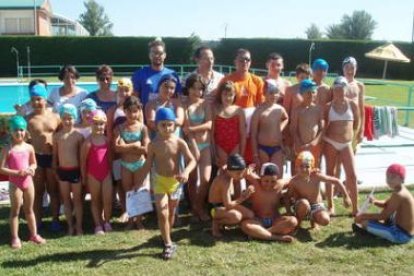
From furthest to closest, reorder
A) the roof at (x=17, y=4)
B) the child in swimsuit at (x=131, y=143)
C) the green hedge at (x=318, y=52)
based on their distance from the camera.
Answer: the roof at (x=17, y=4) → the green hedge at (x=318, y=52) → the child in swimsuit at (x=131, y=143)

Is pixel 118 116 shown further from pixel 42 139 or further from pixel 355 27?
pixel 355 27

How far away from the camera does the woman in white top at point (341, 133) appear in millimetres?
6152

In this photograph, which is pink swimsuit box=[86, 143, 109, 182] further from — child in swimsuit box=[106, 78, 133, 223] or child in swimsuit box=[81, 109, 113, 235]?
child in swimsuit box=[106, 78, 133, 223]

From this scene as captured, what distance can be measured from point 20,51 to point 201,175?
29.1 meters

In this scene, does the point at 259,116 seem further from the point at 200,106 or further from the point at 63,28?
the point at 63,28

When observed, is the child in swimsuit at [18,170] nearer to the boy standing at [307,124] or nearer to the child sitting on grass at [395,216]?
the boy standing at [307,124]

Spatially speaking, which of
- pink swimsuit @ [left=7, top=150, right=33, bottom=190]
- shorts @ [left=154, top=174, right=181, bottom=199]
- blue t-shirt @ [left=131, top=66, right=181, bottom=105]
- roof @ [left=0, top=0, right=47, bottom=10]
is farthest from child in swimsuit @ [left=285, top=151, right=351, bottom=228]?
roof @ [left=0, top=0, right=47, bottom=10]

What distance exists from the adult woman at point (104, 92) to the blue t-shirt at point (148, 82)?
0.32 meters

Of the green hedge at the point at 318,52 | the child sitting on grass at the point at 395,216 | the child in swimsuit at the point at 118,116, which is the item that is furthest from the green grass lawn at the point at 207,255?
the green hedge at the point at 318,52

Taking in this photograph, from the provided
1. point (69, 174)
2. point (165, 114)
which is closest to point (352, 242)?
point (165, 114)

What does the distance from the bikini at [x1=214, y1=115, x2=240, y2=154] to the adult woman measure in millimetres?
1300

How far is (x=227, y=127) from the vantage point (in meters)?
5.92

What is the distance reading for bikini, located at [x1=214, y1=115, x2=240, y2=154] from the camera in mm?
5914

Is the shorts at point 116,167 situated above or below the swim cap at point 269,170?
below
